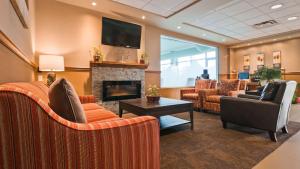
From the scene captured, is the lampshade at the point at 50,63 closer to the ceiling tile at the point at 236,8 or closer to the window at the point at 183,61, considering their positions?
the window at the point at 183,61

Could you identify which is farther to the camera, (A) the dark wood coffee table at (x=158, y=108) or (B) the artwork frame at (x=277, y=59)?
(B) the artwork frame at (x=277, y=59)

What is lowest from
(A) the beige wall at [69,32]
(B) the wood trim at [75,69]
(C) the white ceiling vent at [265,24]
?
(B) the wood trim at [75,69]

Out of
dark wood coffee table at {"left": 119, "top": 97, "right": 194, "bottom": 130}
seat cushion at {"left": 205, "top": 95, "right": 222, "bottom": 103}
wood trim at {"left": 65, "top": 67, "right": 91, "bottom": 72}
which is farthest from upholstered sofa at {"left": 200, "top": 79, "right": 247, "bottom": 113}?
wood trim at {"left": 65, "top": 67, "right": 91, "bottom": 72}

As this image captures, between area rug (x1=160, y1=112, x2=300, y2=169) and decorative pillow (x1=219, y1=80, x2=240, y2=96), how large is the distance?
1.39 m

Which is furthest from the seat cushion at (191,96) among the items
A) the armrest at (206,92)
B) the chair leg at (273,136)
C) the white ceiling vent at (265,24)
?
the white ceiling vent at (265,24)

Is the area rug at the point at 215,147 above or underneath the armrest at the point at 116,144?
underneath

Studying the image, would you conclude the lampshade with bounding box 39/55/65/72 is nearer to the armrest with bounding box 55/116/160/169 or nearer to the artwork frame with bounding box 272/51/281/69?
the armrest with bounding box 55/116/160/169

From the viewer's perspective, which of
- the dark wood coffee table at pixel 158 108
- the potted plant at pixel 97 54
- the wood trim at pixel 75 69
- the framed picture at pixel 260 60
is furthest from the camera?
the framed picture at pixel 260 60

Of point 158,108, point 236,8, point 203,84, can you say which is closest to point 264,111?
point 158,108

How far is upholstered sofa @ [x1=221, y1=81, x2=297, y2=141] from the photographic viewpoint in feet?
7.22

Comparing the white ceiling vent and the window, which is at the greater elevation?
the white ceiling vent

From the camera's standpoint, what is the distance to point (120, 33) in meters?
4.20

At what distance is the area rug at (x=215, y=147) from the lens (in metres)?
1.69

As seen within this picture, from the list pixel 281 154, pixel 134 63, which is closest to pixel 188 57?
pixel 134 63
